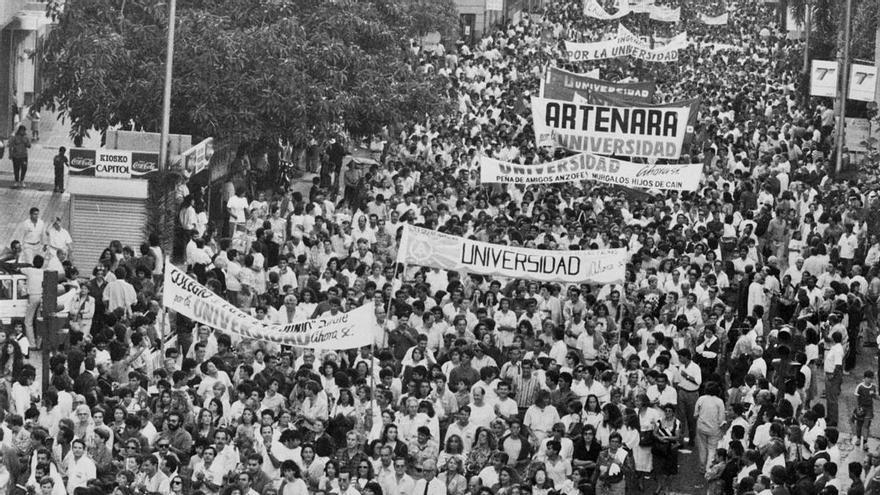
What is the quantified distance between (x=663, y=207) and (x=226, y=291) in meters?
7.15

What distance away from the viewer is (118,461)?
57.6 feet

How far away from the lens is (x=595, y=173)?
1126 inches

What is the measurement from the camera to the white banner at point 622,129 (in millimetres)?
30375

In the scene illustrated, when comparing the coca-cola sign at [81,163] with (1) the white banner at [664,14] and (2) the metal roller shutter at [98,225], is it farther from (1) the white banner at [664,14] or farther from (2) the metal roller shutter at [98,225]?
(1) the white banner at [664,14]

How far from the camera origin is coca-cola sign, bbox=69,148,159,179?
28.2 m

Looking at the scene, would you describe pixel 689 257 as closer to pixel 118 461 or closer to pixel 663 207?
pixel 663 207

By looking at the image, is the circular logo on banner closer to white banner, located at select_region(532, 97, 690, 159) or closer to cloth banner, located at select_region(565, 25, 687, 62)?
white banner, located at select_region(532, 97, 690, 159)

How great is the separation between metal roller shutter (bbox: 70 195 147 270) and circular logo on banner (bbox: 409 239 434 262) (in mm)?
6074

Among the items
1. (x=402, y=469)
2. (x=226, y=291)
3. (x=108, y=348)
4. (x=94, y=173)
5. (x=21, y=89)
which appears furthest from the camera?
(x=21, y=89)

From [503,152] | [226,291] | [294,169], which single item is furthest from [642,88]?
[226,291]

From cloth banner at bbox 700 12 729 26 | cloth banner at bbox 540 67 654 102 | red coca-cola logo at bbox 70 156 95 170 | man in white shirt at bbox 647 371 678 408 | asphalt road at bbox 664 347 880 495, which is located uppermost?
cloth banner at bbox 700 12 729 26

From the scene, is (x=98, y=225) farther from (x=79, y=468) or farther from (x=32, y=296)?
(x=79, y=468)

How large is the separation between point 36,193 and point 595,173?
1100 cm

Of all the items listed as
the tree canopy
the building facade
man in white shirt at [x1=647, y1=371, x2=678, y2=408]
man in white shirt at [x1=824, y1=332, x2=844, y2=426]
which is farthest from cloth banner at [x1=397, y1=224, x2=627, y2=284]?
the building facade
